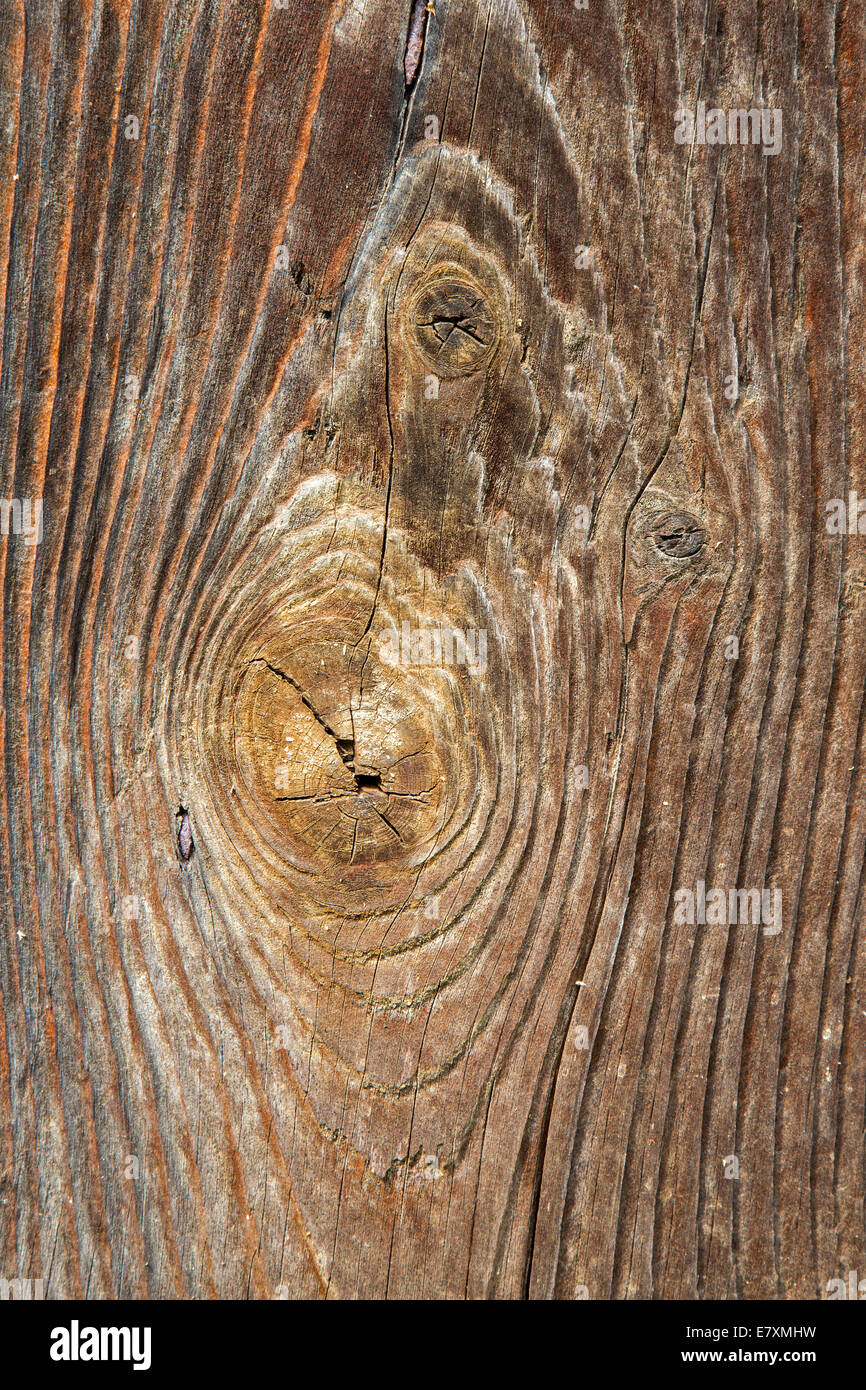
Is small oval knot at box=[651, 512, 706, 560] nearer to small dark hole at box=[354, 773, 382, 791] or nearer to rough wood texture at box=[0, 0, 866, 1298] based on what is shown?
rough wood texture at box=[0, 0, 866, 1298]

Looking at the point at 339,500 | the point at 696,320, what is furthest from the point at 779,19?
the point at 339,500

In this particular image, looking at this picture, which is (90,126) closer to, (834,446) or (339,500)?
(339,500)

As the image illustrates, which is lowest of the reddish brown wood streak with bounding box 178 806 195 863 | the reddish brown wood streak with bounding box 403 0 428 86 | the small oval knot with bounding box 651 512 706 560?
the reddish brown wood streak with bounding box 178 806 195 863

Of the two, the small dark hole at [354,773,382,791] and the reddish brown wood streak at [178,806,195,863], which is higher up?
the small dark hole at [354,773,382,791]

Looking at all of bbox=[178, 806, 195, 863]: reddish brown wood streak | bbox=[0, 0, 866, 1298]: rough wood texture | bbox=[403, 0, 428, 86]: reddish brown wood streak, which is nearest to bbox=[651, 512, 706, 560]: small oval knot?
bbox=[0, 0, 866, 1298]: rough wood texture

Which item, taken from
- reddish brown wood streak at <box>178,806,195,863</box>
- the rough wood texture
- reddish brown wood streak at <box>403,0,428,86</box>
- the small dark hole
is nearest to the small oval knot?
the rough wood texture

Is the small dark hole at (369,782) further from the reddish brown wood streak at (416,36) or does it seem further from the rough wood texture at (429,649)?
the reddish brown wood streak at (416,36)

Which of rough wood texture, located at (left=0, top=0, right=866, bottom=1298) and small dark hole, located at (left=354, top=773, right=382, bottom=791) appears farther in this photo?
small dark hole, located at (left=354, top=773, right=382, bottom=791)

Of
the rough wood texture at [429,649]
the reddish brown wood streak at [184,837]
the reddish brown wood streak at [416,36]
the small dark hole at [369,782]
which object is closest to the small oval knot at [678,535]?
the rough wood texture at [429,649]
